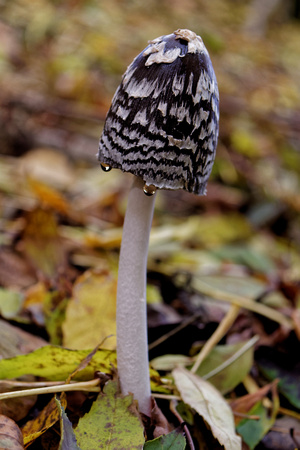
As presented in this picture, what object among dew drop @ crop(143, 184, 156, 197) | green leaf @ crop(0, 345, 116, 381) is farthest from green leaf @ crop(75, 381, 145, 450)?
dew drop @ crop(143, 184, 156, 197)

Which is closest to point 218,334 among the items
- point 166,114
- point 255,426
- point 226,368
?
point 226,368

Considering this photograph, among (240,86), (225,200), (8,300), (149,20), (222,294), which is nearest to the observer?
(8,300)

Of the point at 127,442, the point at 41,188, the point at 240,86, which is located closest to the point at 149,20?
the point at 240,86

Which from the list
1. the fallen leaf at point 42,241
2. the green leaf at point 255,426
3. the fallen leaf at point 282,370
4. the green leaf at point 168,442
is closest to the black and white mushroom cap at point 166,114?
the green leaf at point 168,442

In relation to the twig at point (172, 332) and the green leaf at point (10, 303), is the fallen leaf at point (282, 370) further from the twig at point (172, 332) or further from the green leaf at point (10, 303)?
Answer: the green leaf at point (10, 303)

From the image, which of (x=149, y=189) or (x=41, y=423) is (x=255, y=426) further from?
(x=149, y=189)

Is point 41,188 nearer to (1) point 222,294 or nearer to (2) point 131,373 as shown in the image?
(1) point 222,294

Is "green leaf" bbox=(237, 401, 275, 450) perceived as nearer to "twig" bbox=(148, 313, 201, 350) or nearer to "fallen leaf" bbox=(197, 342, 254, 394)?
"fallen leaf" bbox=(197, 342, 254, 394)
